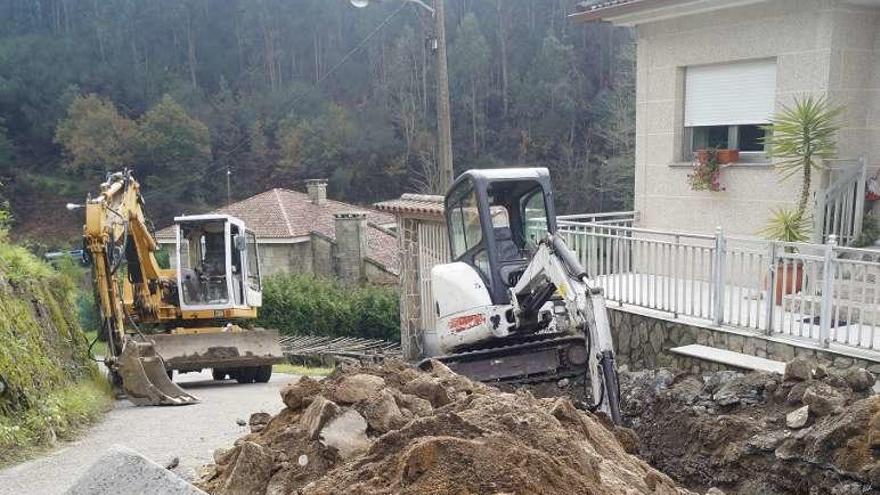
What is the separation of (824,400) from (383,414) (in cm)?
349

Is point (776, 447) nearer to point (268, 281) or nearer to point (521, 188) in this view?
point (521, 188)

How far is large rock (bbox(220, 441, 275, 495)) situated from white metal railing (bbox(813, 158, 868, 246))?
7.79 metres

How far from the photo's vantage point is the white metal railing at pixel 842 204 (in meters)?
9.77

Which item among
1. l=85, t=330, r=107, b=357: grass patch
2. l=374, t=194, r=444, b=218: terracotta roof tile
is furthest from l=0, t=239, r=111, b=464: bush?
l=374, t=194, r=444, b=218: terracotta roof tile

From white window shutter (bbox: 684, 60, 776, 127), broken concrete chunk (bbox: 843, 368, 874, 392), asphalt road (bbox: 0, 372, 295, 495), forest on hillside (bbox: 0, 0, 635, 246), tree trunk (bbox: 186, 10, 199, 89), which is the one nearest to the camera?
asphalt road (bbox: 0, 372, 295, 495)

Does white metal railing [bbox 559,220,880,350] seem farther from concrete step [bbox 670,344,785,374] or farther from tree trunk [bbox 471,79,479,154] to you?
tree trunk [bbox 471,79,479,154]

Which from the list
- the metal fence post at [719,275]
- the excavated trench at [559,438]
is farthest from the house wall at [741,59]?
the excavated trench at [559,438]

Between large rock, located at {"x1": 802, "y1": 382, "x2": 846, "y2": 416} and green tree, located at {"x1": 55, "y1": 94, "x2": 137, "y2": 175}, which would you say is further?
green tree, located at {"x1": 55, "y1": 94, "x2": 137, "y2": 175}

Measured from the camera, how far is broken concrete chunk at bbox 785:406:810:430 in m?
6.11

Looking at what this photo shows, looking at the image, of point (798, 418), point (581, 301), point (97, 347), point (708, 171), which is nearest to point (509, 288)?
point (581, 301)

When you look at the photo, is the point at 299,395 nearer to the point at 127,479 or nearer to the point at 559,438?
the point at 559,438

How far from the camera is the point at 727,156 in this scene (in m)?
11.0

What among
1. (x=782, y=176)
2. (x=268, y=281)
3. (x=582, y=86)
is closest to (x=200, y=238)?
(x=782, y=176)

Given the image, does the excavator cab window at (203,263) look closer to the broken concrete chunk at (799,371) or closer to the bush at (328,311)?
the broken concrete chunk at (799,371)
